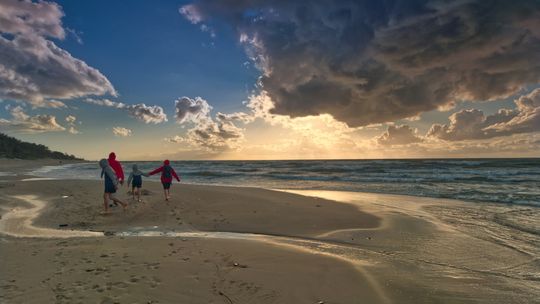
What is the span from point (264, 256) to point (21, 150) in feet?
307

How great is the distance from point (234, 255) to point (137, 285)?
7.02 ft

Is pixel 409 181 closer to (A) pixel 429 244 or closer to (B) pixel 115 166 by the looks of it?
(A) pixel 429 244

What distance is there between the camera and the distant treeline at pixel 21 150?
70.4 metres

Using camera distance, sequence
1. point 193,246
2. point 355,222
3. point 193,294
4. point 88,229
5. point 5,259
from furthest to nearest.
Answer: point 355,222
point 88,229
point 193,246
point 5,259
point 193,294

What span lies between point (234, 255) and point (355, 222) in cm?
556

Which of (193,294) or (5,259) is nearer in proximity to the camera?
(193,294)

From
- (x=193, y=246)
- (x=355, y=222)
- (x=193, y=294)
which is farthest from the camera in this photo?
(x=355, y=222)

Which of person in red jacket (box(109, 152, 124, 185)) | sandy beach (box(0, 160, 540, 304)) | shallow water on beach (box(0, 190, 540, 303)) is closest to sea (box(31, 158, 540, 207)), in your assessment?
shallow water on beach (box(0, 190, 540, 303))

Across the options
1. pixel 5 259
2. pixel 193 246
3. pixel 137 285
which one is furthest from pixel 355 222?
pixel 5 259

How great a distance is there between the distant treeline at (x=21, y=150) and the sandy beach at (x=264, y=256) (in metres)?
75.6

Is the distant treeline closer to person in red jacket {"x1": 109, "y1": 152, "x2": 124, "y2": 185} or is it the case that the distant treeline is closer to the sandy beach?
person in red jacket {"x1": 109, "y1": 152, "x2": 124, "y2": 185}

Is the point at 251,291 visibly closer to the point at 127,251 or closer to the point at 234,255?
the point at 234,255

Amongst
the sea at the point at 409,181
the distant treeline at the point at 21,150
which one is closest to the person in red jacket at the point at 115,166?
the sea at the point at 409,181

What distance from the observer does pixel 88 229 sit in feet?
29.8
